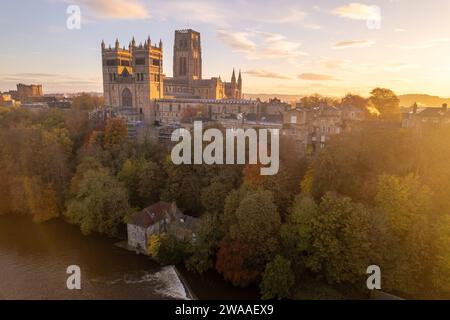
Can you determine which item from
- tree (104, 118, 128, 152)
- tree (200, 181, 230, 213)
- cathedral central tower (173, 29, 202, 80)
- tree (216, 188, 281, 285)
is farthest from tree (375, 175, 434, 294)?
cathedral central tower (173, 29, 202, 80)

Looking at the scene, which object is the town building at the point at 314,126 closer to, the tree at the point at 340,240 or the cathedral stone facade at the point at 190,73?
the tree at the point at 340,240

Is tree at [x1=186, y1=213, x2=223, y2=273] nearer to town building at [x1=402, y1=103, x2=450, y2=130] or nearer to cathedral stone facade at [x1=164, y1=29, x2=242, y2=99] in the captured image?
town building at [x1=402, y1=103, x2=450, y2=130]

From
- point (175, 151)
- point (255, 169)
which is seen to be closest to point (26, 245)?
point (175, 151)

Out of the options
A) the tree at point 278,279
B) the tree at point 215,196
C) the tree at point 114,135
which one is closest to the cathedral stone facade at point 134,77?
the tree at point 114,135

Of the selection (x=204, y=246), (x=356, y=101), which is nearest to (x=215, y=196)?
(x=204, y=246)

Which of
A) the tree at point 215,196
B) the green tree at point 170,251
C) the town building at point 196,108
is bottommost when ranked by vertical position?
the green tree at point 170,251

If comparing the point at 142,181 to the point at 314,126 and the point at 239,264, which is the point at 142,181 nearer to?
the point at 239,264
